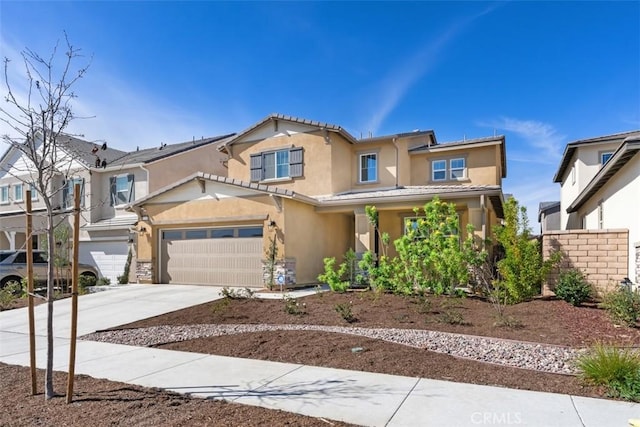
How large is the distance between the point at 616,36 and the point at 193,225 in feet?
48.5

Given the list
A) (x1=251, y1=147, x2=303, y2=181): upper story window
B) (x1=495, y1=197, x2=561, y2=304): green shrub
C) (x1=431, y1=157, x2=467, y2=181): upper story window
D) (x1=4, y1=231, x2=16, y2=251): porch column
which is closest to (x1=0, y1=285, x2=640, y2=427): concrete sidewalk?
(x1=495, y1=197, x2=561, y2=304): green shrub

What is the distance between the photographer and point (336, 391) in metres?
4.75

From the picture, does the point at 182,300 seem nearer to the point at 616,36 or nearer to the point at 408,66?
the point at 408,66

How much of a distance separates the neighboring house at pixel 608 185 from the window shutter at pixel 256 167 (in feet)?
41.1

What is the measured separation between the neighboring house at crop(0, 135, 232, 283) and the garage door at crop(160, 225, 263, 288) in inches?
148

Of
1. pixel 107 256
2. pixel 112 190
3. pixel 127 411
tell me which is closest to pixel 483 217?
pixel 127 411

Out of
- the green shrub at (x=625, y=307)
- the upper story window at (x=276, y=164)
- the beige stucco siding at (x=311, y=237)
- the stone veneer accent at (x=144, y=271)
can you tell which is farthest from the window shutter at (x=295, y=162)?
the green shrub at (x=625, y=307)

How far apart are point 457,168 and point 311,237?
717 cm

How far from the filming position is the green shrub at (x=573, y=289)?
9484mm

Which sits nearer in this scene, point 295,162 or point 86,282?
point 86,282

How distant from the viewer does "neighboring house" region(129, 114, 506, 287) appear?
14453 mm

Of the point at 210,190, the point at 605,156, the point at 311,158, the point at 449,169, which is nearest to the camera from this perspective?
the point at 210,190

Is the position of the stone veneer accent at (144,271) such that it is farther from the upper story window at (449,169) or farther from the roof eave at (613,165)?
the roof eave at (613,165)

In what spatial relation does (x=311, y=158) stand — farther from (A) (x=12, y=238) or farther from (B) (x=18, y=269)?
(A) (x=12, y=238)
